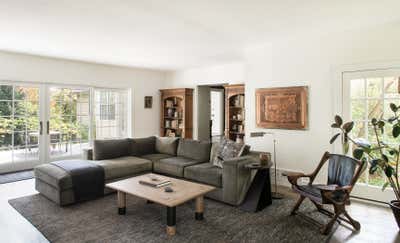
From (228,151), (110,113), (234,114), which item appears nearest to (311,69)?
(228,151)

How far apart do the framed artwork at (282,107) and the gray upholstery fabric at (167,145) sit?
65.3 inches

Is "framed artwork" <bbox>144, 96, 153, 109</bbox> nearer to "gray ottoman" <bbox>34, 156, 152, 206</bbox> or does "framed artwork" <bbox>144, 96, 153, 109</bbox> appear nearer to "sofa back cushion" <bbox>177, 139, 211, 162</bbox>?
"sofa back cushion" <bbox>177, 139, 211, 162</bbox>

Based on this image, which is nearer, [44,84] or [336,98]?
[336,98]

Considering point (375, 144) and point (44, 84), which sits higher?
point (44, 84)

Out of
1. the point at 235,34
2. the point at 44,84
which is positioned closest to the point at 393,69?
the point at 235,34

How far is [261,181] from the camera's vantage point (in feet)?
11.3

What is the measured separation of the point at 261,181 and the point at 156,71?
5.22m

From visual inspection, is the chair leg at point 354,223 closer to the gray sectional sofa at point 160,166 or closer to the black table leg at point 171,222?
the gray sectional sofa at point 160,166

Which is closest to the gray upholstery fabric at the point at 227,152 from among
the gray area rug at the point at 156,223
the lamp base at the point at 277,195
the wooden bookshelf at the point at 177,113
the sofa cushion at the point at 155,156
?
the gray area rug at the point at 156,223

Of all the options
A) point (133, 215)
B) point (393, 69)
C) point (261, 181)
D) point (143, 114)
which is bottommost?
point (133, 215)

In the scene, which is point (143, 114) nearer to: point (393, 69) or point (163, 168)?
point (163, 168)

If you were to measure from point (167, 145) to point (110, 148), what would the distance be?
1.08m

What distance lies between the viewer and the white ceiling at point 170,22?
2.89 metres

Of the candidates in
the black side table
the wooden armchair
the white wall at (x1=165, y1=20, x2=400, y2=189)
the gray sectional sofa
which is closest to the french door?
the gray sectional sofa
